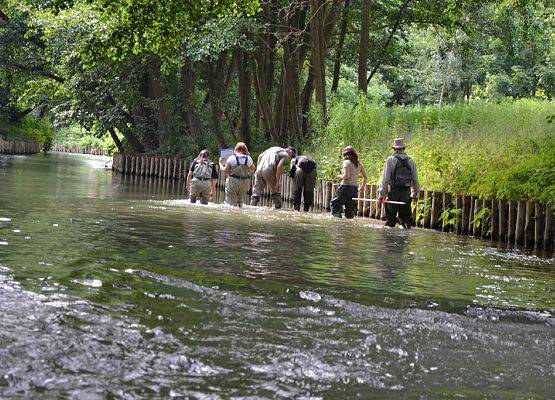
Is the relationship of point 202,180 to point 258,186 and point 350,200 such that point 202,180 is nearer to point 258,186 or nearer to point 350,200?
point 258,186

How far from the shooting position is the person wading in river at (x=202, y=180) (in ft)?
74.6

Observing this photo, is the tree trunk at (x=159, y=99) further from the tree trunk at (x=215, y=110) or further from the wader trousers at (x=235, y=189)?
the wader trousers at (x=235, y=189)

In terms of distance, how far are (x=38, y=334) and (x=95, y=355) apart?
58 cm

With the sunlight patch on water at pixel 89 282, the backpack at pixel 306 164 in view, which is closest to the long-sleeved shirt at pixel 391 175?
the backpack at pixel 306 164

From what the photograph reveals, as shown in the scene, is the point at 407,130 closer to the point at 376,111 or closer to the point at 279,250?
the point at 376,111

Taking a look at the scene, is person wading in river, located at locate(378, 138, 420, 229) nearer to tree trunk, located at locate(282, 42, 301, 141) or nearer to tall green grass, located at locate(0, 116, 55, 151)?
tree trunk, located at locate(282, 42, 301, 141)

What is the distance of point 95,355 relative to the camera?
225 inches

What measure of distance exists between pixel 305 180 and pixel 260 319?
1610 cm

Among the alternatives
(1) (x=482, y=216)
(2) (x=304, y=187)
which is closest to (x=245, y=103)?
(2) (x=304, y=187)

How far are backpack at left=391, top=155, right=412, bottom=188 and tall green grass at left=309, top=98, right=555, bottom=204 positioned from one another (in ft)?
4.79

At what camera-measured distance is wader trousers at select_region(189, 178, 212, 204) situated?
74.6ft

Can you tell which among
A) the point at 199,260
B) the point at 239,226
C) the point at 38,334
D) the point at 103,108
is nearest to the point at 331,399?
the point at 38,334

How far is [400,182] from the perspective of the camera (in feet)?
58.1

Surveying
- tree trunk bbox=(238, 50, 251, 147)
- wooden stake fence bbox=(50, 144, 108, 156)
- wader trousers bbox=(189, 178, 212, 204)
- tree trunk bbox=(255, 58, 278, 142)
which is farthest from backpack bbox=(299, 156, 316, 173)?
wooden stake fence bbox=(50, 144, 108, 156)
